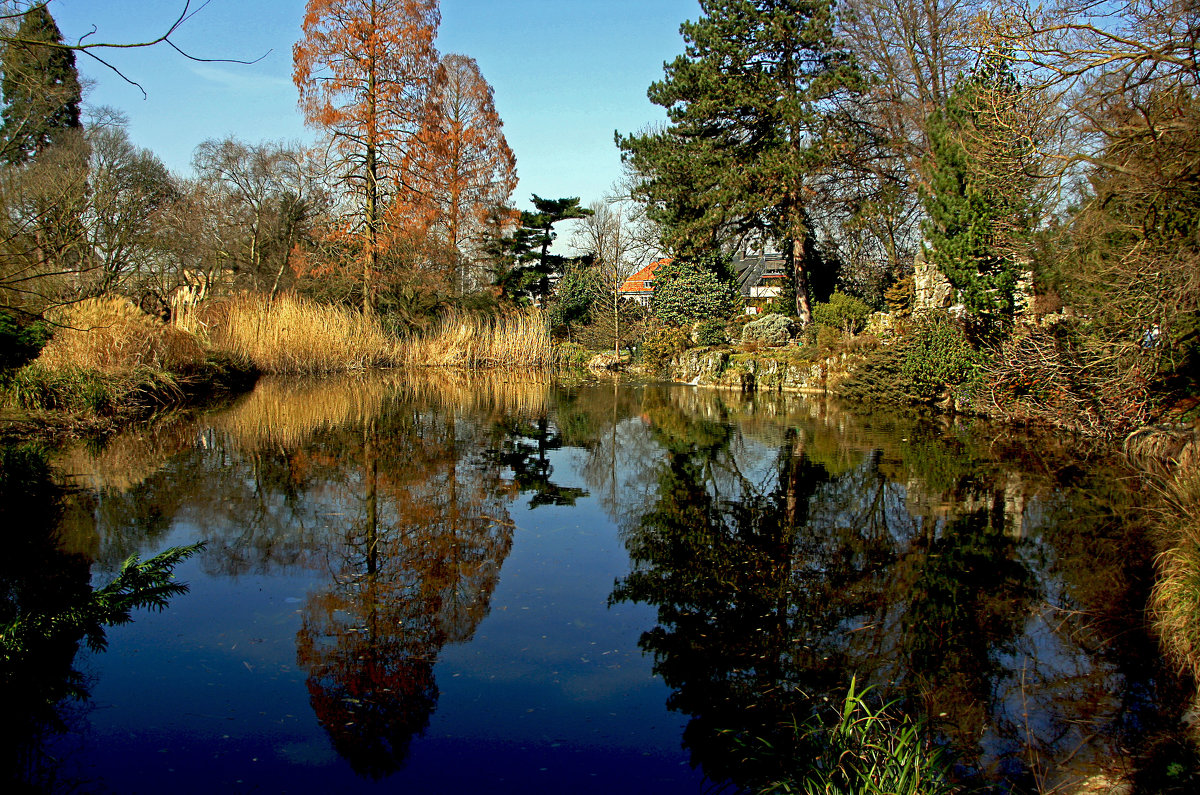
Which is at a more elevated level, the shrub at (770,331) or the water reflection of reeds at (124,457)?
the shrub at (770,331)

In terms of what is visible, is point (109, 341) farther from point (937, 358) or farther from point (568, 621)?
point (937, 358)

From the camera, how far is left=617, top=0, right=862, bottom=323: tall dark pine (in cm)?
2228

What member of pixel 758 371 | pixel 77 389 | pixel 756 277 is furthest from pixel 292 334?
pixel 756 277

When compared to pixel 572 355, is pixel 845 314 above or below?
above

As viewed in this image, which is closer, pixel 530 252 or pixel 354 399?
pixel 354 399

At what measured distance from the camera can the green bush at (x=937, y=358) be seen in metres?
15.1

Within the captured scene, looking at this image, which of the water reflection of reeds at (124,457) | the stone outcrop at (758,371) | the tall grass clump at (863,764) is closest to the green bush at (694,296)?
the stone outcrop at (758,371)

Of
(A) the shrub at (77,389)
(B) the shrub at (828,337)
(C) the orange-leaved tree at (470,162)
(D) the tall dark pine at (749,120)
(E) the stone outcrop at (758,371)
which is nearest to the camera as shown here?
(A) the shrub at (77,389)

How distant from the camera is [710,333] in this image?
24.0 metres

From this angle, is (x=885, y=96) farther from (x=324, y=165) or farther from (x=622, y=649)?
(x=622, y=649)

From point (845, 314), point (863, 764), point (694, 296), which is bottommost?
point (863, 764)

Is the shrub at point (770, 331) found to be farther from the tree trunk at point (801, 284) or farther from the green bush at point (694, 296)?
the green bush at point (694, 296)

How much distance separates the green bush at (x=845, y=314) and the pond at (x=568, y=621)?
10007 mm

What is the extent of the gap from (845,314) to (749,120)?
304 inches
